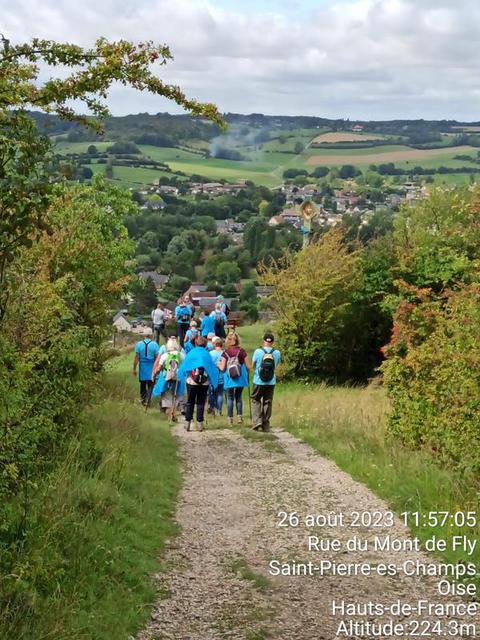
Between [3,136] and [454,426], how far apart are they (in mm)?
6903

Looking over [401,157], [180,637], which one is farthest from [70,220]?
[401,157]

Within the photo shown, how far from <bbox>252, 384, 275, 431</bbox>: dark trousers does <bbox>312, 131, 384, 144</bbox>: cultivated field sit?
142704 millimetres

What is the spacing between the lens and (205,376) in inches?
524

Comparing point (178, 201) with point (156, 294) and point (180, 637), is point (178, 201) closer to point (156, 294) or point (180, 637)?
point (156, 294)

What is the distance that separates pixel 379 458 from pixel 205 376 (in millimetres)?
3980

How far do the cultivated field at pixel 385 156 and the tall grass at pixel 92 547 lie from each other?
5356 inches

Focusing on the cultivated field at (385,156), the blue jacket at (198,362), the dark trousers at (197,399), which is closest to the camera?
the blue jacket at (198,362)

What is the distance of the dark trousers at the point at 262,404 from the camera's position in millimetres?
13352

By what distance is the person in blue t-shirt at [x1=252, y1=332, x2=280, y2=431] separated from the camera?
13.3 m

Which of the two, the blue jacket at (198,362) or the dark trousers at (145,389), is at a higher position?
the blue jacket at (198,362)

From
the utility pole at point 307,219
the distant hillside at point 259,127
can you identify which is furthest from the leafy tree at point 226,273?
the distant hillside at point 259,127

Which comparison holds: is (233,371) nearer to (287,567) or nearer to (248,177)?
(287,567)

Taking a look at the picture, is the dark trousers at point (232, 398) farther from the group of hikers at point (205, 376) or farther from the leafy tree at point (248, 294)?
the leafy tree at point (248, 294)

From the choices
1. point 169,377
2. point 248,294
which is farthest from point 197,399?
point 248,294
